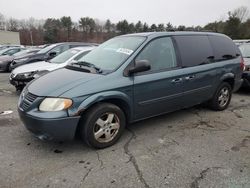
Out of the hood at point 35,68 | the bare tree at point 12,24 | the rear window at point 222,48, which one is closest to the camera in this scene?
the rear window at point 222,48

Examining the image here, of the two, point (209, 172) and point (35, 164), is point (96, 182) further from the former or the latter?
point (209, 172)

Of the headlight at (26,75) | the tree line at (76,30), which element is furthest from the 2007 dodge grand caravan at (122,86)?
the tree line at (76,30)

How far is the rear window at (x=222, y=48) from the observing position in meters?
5.22

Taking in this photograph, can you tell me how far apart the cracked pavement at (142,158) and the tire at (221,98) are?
695 mm

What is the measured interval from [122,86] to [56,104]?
100cm

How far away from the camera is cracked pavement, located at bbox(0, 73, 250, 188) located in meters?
2.87

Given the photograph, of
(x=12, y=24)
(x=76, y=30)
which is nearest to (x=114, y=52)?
(x=76, y=30)

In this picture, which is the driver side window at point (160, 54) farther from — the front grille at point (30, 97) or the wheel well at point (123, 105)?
the front grille at point (30, 97)

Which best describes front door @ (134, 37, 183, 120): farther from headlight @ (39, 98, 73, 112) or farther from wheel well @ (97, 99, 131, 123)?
headlight @ (39, 98, 73, 112)

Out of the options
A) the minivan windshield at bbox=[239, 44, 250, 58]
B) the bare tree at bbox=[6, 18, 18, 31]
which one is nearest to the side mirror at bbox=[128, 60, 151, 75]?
the minivan windshield at bbox=[239, 44, 250, 58]

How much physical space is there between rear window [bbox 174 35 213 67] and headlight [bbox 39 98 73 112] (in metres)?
2.32

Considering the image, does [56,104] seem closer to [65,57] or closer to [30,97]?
[30,97]

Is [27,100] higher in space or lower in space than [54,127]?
higher

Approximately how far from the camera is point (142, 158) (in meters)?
3.38
